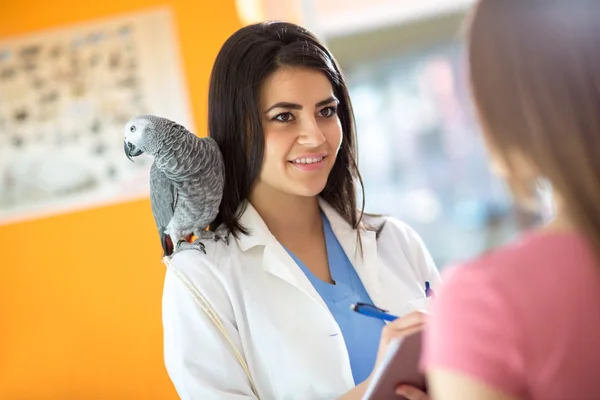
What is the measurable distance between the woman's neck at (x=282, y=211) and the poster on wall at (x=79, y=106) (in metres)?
1.63

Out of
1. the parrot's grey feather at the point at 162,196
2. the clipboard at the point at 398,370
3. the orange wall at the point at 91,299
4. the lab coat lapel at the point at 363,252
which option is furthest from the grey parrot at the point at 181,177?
the orange wall at the point at 91,299

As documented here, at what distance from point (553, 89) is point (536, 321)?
0.22 meters

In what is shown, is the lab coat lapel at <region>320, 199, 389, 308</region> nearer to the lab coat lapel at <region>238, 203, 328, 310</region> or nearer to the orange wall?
the lab coat lapel at <region>238, 203, 328, 310</region>

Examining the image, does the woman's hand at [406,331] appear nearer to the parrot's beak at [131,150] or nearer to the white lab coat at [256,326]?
the white lab coat at [256,326]

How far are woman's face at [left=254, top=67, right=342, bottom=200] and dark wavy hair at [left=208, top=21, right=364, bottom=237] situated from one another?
0.02 m

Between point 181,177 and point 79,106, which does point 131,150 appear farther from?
point 79,106

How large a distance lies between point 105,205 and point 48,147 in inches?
15.0

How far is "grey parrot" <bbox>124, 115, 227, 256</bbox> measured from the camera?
128 cm

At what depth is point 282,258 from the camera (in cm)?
131

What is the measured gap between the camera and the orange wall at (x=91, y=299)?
116 inches

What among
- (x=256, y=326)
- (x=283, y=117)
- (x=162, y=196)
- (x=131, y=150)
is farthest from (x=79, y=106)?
(x=256, y=326)

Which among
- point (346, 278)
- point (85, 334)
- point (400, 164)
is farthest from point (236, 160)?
point (400, 164)

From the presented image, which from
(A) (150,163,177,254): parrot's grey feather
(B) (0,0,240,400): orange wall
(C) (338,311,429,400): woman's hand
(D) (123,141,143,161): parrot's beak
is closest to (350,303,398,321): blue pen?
(C) (338,311,429,400): woman's hand

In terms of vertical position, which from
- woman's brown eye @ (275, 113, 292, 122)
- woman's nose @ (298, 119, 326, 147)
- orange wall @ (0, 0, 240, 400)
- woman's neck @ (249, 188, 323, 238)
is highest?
woman's brown eye @ (275, 113, 292, 122)
